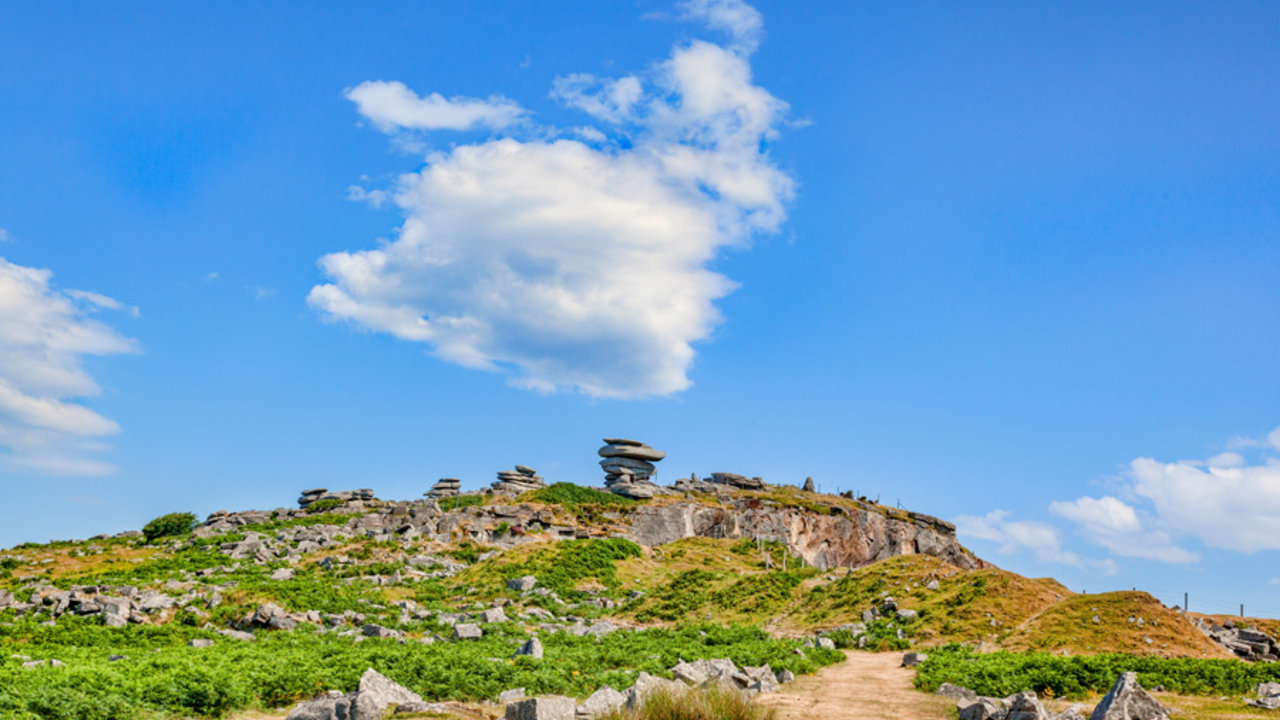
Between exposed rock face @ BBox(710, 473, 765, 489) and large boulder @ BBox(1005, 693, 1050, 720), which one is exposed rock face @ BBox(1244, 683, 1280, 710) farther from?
exposed rock face @ BBox(710, 473, 765, 489)

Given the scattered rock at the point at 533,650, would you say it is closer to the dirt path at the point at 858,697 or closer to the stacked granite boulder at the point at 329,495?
the dirt path at the point at 858,697

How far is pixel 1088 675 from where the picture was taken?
1711 cm

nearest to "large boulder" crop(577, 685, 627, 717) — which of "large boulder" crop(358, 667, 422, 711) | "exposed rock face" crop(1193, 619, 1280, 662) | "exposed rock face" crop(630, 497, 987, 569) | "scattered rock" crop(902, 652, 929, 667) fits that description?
"large boulder" crop(358, 667, 422, 711)

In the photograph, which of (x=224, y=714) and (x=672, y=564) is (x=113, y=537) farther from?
(x=224, y=714)

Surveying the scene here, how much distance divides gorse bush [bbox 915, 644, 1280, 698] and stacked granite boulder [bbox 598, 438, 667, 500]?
66.2 metres

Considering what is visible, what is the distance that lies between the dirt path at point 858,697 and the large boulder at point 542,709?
175 inches

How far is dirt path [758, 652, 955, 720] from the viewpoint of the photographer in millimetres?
15094

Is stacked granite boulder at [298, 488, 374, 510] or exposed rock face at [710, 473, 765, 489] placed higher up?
exposed rock face at [710, 473, 765, 489]

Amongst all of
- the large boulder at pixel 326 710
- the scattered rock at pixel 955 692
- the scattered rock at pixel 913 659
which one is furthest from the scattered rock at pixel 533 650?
the scattered rock at pixel 913 659

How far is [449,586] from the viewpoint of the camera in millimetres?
41719

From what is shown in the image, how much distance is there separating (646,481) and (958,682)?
234ft

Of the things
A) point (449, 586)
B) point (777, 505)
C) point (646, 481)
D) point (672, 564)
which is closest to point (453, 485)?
point (646, 481)

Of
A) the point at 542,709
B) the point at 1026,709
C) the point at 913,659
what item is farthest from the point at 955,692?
the point at 542,709

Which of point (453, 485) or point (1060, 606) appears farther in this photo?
point (453, 485)
